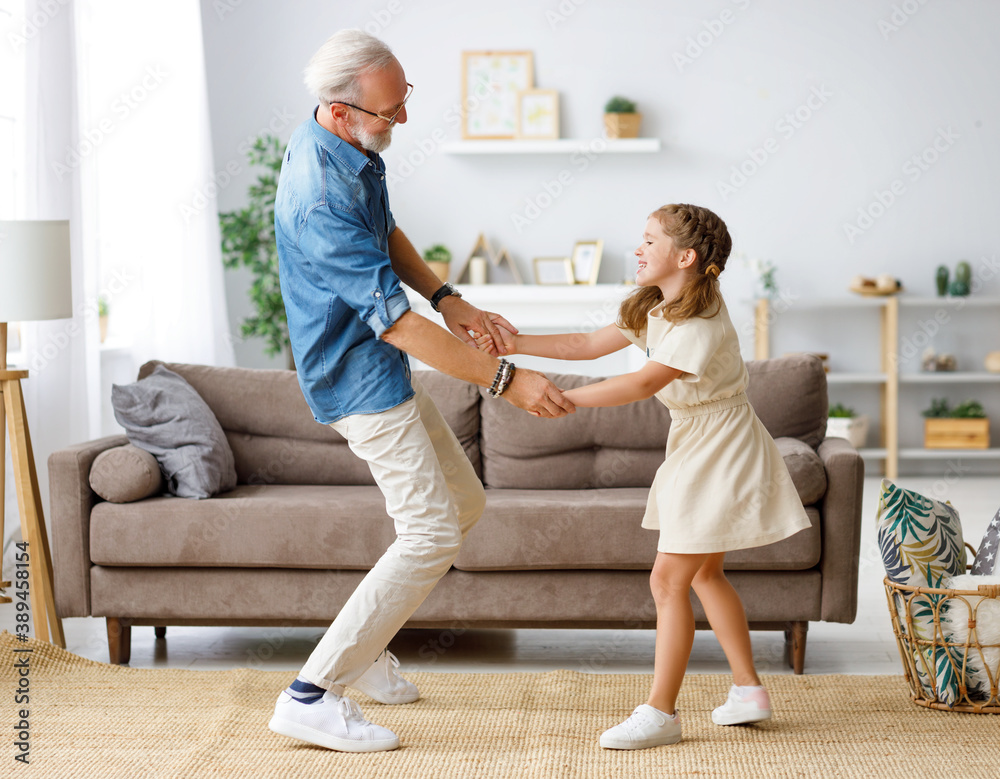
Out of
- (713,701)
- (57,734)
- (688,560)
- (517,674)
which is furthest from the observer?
(517,674)

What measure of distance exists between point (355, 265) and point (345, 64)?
38 cm

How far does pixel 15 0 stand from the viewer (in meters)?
3.49

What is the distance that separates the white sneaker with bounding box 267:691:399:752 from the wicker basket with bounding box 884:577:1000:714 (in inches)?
43.9

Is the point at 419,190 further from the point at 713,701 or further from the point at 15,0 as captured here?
the point at 713,701

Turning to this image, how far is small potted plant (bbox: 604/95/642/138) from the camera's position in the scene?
5949mm

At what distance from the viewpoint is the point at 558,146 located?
19.6 feet

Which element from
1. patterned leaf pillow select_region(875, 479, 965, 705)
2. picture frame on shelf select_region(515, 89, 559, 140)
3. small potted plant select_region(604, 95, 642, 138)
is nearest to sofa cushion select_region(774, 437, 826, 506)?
patterned leaf pillow select_region(875, 479, 965, 705)

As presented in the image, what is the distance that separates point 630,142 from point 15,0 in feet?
11.3

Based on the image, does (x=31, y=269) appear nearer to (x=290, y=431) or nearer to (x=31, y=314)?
(x=31, y=314)

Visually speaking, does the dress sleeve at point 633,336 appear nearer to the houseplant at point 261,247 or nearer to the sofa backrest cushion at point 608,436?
the sofa backrest cushion at point 608,436

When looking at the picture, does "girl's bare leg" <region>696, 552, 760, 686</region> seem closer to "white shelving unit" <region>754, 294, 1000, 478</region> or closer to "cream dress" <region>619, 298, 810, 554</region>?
"cream dress" <region>619, 298, 810, 554</region>

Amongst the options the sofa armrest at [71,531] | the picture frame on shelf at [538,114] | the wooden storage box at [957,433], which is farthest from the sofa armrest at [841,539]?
the picture frame on shelf at [538,114]

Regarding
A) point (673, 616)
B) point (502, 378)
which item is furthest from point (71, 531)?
point (673, 616)

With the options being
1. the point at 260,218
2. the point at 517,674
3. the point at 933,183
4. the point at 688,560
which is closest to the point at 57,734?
the point at 517,674
